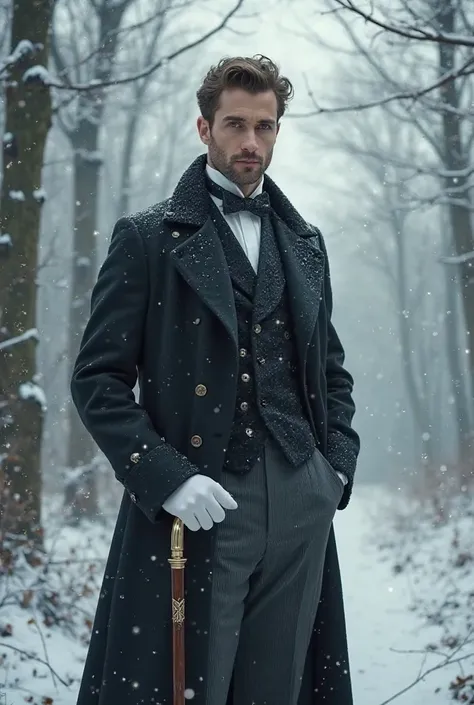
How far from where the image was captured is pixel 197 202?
2805 millimetres

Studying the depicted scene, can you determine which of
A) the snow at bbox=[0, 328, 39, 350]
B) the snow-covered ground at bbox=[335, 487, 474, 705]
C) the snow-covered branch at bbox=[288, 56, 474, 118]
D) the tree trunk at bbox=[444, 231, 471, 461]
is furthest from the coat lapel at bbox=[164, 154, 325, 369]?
the tree trunk at bbox=[444, 231, 471, 461]

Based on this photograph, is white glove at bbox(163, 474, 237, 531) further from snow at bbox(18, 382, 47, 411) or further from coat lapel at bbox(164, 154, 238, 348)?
snow at bbox(18, 382, 47, 411)

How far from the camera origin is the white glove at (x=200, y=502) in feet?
7.68

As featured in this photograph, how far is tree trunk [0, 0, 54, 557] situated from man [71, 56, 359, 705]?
11.3 ft

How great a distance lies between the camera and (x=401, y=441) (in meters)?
31.5

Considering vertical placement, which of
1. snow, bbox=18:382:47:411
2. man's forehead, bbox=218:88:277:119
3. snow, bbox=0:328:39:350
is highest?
snow, bbox=0:328:39:350

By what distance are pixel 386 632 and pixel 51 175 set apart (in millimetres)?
13116

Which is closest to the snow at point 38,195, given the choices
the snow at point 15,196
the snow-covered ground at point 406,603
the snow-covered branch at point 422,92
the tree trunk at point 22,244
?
the tree trunk at point 22,244

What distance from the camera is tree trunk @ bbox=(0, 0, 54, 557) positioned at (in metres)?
6.00

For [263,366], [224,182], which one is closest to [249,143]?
[224,182]

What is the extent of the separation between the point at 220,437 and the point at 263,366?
293 millimetres

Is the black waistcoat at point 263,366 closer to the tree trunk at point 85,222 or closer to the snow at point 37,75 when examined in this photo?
the snow at point 37,75

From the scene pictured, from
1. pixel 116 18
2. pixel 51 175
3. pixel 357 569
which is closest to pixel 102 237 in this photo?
pixel 51 175

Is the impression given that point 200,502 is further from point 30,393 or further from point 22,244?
point 22,244
